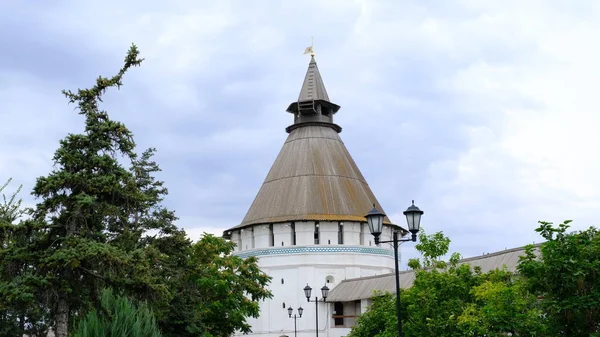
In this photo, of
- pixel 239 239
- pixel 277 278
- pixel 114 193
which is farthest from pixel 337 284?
pixel 114 193

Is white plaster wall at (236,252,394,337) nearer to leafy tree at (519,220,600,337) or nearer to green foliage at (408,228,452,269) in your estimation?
green foliage at (408,228,452,269)

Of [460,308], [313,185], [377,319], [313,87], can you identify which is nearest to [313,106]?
[313,87]

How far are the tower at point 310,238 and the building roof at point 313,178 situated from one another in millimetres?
59

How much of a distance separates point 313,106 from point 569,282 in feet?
112

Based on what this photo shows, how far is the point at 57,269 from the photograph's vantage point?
63.9 feet

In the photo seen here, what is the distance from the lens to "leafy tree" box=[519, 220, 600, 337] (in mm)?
13469

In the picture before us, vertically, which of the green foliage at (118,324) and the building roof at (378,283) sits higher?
the building roof at (378,283)

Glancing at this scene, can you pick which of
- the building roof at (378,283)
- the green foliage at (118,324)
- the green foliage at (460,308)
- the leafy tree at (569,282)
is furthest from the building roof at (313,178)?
the leafy tree at (569,282)

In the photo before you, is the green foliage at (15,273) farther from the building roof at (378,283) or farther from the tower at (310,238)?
the tower at (310,238)

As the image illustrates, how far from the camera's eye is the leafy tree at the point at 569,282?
13.5 metres

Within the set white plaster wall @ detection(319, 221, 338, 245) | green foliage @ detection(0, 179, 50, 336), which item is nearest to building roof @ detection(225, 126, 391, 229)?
white plaster wall @ detection(319, 221, 338, 245)

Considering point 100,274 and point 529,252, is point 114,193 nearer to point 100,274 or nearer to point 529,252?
point 100,274

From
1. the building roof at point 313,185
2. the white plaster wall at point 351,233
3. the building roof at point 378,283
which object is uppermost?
the building roof at point 313,185

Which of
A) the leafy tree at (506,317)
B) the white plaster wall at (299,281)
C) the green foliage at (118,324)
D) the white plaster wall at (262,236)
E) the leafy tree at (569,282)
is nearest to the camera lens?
the leafy tree at (569,282)
